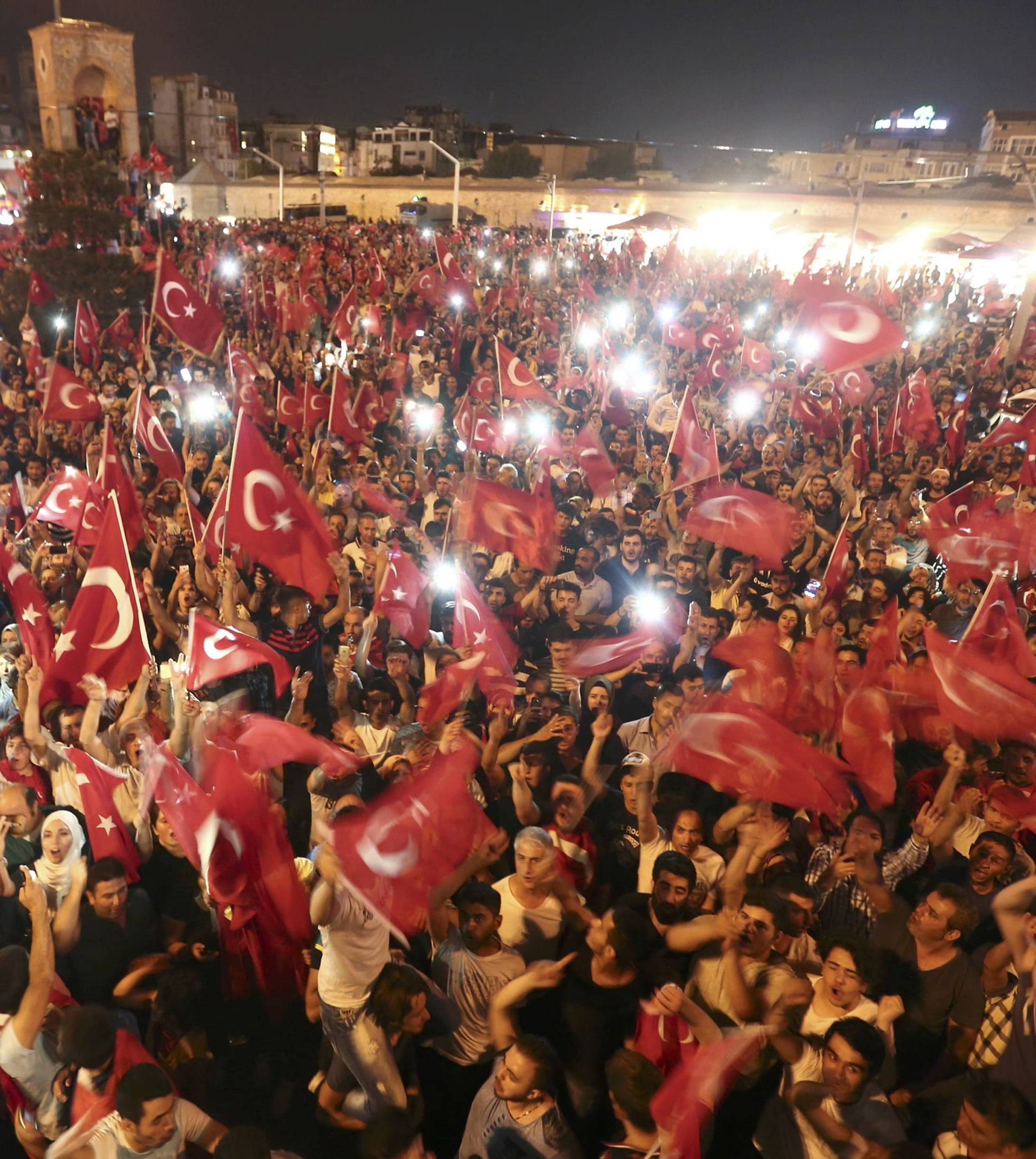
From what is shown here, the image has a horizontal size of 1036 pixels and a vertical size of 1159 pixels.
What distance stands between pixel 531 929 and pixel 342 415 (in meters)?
7.23

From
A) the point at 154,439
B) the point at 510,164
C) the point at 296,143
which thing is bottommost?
the point at 154,439

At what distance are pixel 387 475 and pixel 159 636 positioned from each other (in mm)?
3367

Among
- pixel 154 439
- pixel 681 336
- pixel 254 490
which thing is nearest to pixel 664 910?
pixel 254 490

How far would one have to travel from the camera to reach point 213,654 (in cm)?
468

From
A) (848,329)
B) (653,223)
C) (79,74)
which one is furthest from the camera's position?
(79,74)

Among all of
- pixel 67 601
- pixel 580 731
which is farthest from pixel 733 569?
pixel 67 601

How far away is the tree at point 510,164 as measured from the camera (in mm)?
68250

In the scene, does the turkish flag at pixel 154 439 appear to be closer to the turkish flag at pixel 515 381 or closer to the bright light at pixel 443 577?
the bright light at pixel 443 577

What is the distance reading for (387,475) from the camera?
8500 mm

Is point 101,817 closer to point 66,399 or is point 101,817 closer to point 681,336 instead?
point 66,399

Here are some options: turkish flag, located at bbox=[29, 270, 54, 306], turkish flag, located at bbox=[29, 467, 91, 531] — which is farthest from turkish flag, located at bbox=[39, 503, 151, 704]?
turkish flag, located at bbox=[29, 270, 54, 306]

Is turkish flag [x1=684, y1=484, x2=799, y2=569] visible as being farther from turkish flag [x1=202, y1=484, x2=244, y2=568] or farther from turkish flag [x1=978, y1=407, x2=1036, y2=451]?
turkish flag [x1=202, y1=484, x2=244, y2=568]

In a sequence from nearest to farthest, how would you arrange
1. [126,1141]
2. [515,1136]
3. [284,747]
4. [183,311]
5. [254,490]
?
[126,1141] < [515,1136] < [284,747] < [254,490] < [183,311]

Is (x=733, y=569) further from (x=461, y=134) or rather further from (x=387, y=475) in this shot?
(x=461, y=134)
